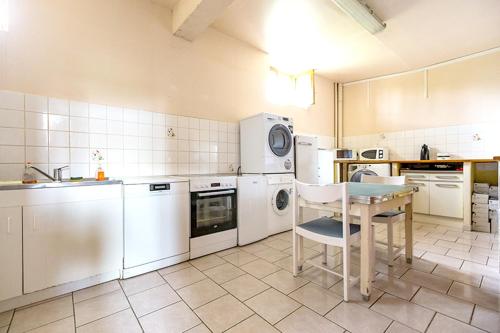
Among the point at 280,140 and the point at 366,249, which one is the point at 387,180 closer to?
the point at 366,249

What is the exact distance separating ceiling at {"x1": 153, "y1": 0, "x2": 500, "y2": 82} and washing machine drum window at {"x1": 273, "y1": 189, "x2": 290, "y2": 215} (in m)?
2.27

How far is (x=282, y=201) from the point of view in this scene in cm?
327

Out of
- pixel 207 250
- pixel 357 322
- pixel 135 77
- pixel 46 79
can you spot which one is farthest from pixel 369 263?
pixel 46 79

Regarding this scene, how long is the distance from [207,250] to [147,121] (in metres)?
1.61

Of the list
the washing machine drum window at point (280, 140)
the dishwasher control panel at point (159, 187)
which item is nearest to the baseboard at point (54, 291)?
the dishwasher control panel at point (159, 187)

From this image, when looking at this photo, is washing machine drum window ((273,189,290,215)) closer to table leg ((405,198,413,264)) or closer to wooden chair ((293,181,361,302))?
wooden chair ((293,181,361,302))

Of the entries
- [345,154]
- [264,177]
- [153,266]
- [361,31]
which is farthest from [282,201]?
[361,31]

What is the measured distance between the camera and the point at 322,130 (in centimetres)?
502

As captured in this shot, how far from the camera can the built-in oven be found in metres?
2.37

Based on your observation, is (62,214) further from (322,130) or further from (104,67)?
(322,130)

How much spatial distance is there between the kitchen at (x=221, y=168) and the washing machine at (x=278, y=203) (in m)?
0.03

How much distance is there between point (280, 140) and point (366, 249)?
197 cm

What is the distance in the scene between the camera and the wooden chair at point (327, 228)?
1.55 meters

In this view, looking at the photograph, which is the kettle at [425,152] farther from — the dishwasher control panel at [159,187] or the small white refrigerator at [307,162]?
the dishwasher control panel at [159,187]
